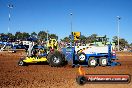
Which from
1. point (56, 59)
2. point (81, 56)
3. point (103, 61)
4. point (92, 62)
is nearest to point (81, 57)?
point (81, 56)

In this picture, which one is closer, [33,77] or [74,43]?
[33,77]

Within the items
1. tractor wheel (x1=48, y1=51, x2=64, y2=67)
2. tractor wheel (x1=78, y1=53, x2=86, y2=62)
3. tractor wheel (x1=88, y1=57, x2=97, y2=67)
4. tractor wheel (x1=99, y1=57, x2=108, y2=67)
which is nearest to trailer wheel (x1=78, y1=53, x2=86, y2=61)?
tractor wheel (x1=78, y1=53, x2=86, y2=62)

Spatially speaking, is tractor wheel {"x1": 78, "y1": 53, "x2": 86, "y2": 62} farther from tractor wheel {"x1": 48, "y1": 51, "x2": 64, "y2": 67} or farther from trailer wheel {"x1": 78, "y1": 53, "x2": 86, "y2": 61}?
tractor wheel {"x1": 48, "y1": 51, "x2": 64, "y2": 67}

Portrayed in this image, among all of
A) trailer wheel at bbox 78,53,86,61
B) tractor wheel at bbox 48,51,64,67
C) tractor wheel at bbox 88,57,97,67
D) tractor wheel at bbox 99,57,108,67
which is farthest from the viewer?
tractor wheel at bbox 99,57,108,67

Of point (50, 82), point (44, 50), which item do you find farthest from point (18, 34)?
point (50, 82)

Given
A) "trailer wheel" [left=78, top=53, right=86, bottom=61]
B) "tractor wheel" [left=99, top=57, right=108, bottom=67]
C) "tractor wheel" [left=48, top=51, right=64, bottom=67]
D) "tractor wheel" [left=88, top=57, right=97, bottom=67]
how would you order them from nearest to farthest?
"tractor wheel" [left=48, top=51, right=64, bottom=67] < "trailer wheel" [left=78, top=53, right=86, bottom=61] < "tractor wheel" [left=88, top=57, right=97, bottom=67] < "tractor wheel" [left=99, top=57, right=108, bottom=67]

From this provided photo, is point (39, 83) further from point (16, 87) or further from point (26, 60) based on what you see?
point (26, 60)

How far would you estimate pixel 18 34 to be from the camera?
5285 inches

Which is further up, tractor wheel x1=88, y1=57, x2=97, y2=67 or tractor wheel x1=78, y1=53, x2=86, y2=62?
tractor wheel x1=78, y1=53, x2=86, y2=62

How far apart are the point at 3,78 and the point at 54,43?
835cm

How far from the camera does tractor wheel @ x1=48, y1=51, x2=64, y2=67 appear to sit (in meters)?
21.7

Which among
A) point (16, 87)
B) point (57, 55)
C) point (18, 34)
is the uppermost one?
point (18, 34)

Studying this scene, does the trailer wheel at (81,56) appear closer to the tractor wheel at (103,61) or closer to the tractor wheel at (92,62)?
the tractor wheel at (92,62)

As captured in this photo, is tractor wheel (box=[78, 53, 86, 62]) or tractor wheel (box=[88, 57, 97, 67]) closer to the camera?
tractor wheel (box=[78, 53, 86, 62])
